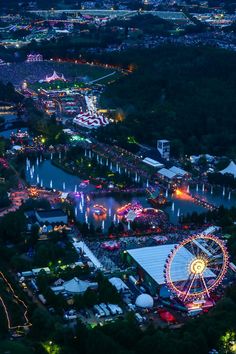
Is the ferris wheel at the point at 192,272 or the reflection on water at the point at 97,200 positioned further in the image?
the reflection on water at the point at 97,200

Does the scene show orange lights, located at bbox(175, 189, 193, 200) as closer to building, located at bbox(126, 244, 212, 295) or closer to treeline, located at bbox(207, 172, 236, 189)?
treeline, located at bbox(207, 172, 236, 189)

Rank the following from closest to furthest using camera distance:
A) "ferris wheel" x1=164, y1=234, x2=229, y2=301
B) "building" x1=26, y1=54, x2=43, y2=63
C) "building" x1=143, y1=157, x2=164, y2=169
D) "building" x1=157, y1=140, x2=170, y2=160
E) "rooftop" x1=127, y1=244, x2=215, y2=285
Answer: "ferris wheel" x1=164, y1=234, x2=229, y2=301 → "rooftop" x1=127, y1=244, x2=215, y2=285 → "building" x1=143, y1=157, x2=164, y2=169 → "building" x1=157, y1=140, x2=170, y2=160 → "building" x1=26, y1=54, x2=43, y2=63

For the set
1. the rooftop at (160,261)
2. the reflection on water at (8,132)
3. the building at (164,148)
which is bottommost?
the reflection on water at (8,132)

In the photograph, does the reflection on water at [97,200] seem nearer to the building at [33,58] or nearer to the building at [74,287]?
the building at [74,287]

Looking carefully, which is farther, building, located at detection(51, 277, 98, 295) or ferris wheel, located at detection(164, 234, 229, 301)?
building, located at detection(51, 277, 98, 295)

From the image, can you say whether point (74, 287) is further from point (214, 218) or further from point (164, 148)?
point (164, 148)

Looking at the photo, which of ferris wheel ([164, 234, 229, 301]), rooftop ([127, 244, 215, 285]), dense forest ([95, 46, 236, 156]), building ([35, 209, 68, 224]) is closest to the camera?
ferris wheel ([164, 234, 229, 301])

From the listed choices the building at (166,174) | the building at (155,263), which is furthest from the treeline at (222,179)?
the building at (155,263)

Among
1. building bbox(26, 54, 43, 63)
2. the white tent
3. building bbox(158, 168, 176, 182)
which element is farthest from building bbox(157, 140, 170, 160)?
building bbox(26, 54, 43, 63)
